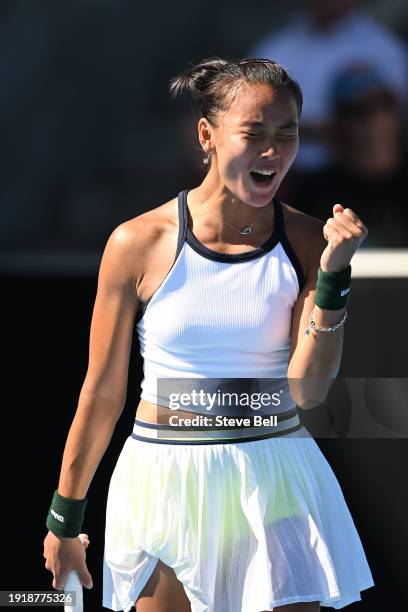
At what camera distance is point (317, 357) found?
2.65 m

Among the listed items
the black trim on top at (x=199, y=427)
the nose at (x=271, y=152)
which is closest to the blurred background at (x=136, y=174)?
the black trim on top at (x=199, y=427)

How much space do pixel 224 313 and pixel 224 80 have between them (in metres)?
0.50

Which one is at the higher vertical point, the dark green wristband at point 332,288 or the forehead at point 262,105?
the forehead at point 262,105

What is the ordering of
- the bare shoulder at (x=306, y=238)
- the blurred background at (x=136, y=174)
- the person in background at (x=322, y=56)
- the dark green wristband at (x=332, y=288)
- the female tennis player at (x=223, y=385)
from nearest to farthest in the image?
the dark green wristband at (x=332, y=288) → the female tennis player at (x=223, y=385) → the bare shoulder at (x=306, y=238) → the blurred background at (x=136, y=174) → the person in background at (x=322, y=56)

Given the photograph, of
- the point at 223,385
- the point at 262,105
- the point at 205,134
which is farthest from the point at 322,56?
the point at 223,385

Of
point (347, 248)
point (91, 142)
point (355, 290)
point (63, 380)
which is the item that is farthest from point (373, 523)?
point (91, 142)

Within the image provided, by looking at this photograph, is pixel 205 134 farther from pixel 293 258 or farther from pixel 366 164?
pixel 366 164

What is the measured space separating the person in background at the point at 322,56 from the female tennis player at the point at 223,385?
7.67ft

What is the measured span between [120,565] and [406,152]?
303cm

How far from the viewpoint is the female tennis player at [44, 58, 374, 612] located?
8.90 ft

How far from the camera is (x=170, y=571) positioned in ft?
9.12

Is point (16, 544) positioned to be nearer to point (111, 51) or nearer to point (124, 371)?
point (124, 371)

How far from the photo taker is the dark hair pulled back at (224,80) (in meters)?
2.70

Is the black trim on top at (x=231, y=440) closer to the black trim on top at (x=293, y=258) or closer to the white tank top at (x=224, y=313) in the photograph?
the white tank top at (x=224, y=313)
